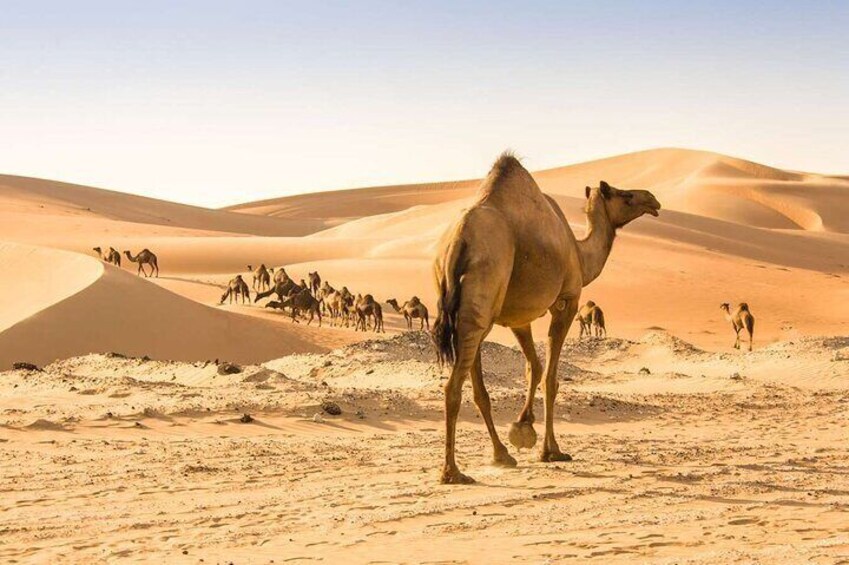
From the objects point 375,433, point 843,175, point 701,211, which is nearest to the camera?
point 375,433

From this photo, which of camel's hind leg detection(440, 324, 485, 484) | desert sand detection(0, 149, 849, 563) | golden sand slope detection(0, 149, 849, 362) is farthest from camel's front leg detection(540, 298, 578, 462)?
golden sand slope detection(0, 149, 849, 362)

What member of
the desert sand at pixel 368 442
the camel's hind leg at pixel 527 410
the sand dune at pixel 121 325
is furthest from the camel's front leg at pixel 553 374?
the sand dune at pixel 121 325

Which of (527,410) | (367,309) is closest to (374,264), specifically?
(367,309)

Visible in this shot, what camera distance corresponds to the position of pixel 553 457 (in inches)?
454

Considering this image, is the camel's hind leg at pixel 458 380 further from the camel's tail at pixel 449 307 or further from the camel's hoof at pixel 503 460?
the camel's hoof at pixel 503 460

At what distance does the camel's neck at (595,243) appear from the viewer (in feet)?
40.7

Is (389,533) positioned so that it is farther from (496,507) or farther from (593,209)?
(593,209)

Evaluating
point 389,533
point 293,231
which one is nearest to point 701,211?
point 293,231

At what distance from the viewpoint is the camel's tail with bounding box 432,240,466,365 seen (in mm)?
10031

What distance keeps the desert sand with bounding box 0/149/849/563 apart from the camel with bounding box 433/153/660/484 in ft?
1.90

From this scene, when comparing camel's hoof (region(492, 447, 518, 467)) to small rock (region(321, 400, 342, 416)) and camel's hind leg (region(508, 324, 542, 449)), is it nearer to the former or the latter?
camel's hind leg (region(508, 324, 542, 449))

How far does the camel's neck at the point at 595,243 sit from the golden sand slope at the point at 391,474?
75.5 inches

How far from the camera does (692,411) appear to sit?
18.0m

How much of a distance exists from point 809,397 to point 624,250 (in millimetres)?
38671
